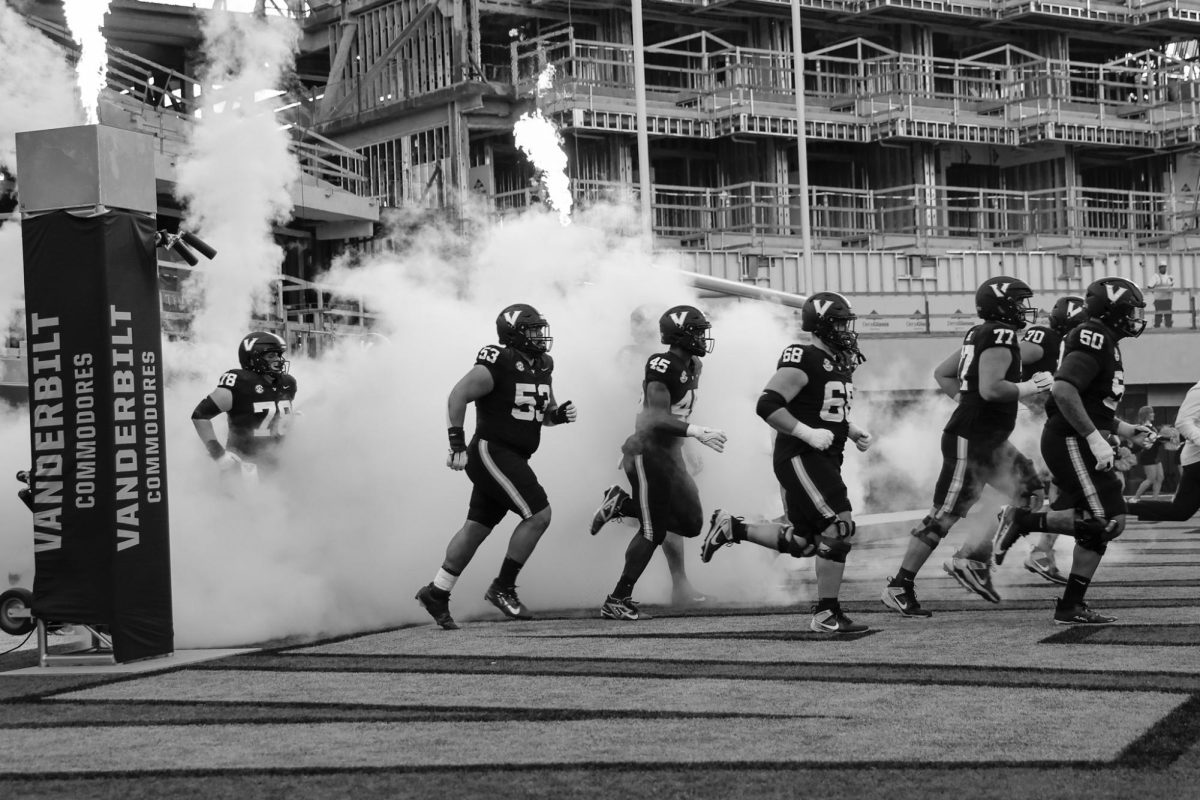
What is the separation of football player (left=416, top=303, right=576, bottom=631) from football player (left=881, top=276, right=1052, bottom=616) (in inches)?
84.6

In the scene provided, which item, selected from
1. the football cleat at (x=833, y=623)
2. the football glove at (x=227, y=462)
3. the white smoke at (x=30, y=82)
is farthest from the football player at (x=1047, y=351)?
the white smoke at (x=30, y=82)

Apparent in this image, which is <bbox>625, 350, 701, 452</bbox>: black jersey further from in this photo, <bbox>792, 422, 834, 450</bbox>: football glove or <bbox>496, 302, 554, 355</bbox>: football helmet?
<bbox>792, 422, 834, 450</bbox>: football glove

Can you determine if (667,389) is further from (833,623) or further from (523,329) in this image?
(833,623)

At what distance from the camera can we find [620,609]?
939cm

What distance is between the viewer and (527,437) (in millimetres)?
9484

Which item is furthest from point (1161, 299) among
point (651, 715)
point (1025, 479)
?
point (651, 715)

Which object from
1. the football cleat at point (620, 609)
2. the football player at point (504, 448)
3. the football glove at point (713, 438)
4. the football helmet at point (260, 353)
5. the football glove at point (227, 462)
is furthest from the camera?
the football helmet at point (260, 353)

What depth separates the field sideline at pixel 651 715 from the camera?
16.2 feet

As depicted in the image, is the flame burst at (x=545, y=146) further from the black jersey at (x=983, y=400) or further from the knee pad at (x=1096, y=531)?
the knee pad at (x=1096, y=531)

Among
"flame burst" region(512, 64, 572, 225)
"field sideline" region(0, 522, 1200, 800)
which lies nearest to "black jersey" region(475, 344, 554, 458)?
"field sideline" region(0, 522, 1200, 800)

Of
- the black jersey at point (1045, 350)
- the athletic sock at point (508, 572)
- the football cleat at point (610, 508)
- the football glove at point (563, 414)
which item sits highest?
the black jersey at point (1045, 350)

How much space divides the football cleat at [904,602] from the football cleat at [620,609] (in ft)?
4.80

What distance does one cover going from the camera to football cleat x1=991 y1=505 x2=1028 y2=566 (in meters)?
9.72

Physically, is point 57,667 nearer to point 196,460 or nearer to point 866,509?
point 196,460
